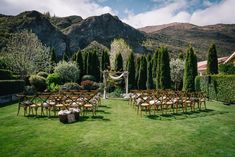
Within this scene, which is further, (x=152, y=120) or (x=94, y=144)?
(x=152, y=120)

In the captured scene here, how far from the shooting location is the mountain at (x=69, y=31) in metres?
71.2

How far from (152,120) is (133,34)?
92.2 metres

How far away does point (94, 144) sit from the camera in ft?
23.9

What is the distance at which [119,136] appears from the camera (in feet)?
26.9

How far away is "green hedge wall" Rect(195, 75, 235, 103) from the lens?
18.0 meters

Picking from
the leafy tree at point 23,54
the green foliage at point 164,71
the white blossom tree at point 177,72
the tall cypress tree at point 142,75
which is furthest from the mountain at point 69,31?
the green foliage at point 164,71

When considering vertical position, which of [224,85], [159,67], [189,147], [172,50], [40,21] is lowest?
[189,147]

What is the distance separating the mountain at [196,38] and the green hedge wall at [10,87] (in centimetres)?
2826

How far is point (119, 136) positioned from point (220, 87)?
13.6 metres

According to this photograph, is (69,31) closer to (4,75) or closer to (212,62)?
(4,75)

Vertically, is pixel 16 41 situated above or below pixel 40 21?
below

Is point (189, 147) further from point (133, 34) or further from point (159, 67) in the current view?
point (133, 34)

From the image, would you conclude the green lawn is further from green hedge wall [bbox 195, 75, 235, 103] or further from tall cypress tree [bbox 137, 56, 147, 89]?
tall cypress tree [bbox 137, 56, 147, 89]

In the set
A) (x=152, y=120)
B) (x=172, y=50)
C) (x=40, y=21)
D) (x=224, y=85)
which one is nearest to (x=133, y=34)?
(x=172, y=50)
